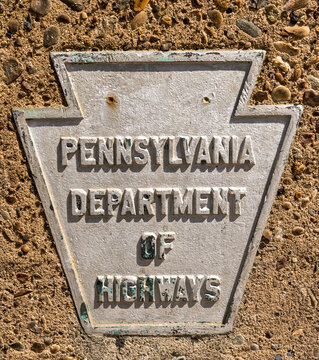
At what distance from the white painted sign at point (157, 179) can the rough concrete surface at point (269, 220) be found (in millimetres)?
51

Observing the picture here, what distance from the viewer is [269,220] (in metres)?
1.54

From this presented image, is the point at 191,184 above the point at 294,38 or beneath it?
beneath

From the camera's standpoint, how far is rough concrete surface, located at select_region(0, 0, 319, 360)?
1.46 metres

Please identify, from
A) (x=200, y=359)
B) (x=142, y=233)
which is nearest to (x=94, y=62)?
(x=142, y=233)

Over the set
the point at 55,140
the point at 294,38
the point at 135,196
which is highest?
the point at 294,38

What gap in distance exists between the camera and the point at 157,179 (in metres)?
1.51

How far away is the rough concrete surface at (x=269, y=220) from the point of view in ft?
4.80

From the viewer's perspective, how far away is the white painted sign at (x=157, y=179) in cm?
146

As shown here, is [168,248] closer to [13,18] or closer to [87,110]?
[87,110]

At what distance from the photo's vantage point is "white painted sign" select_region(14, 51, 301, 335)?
146cm

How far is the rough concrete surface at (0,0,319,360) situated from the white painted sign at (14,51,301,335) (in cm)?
5

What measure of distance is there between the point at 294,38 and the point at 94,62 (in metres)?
0.72

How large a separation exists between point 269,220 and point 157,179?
447 mm

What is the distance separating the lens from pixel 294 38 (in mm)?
1485
